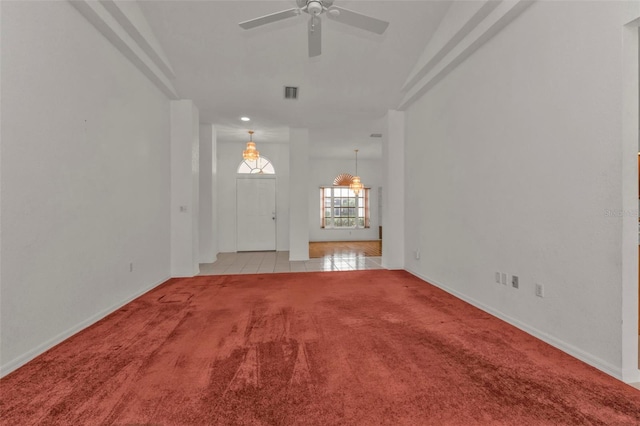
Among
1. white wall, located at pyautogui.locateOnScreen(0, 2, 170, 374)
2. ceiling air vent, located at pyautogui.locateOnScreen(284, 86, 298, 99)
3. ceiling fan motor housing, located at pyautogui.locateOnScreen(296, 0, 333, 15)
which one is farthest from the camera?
ceiling air vent, located at pyautogui.locateOnScreen(284, 86, 298, 99)

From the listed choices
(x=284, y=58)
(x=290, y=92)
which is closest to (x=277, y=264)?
(x=290, y=92)

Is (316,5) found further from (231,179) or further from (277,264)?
(231,179)

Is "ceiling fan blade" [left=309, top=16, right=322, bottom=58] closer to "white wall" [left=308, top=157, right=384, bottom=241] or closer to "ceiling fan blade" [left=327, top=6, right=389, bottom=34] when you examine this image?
"ceiling fan blade" [left=327, top=6, right=389, bottom=34]

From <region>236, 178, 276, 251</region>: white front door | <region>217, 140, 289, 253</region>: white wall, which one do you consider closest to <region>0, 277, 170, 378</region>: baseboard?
<region>217, 140, 289, 253</region>: white wall

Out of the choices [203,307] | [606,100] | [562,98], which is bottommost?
[203,307]

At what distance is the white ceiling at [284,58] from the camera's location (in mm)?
3381

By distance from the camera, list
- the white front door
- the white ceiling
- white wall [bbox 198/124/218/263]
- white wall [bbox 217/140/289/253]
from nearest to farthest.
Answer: the white ceiling < white wall [bbox 198/124/218/263] < white wall [bbox 217/140/289/253] < the white front door

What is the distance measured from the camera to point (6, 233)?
6.15ft

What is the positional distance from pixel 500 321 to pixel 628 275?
1.14 m

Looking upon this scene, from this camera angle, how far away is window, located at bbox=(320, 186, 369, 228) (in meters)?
10.7

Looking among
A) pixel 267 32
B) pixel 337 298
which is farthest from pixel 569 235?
pixel 267 32

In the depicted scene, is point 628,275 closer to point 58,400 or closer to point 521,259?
point 521,259

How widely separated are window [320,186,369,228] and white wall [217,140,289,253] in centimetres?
299

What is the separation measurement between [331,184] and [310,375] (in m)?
9.09
